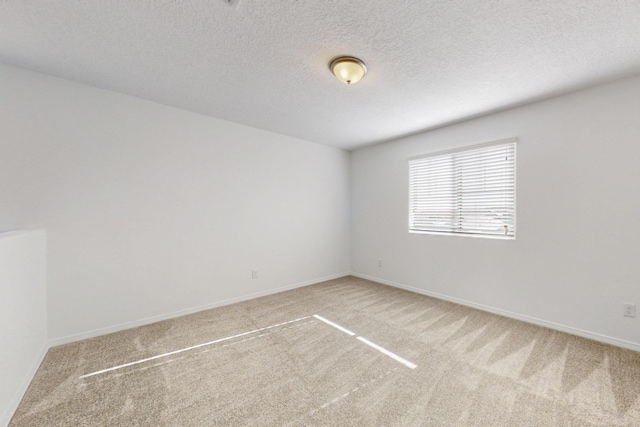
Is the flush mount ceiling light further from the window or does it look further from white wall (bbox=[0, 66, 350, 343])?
the window

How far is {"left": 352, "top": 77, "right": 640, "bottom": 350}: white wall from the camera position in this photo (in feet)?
7.35

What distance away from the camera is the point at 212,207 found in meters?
3.24

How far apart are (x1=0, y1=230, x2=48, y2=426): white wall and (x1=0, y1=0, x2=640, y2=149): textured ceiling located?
1.49 metres

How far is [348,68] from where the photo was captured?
2.00 metres

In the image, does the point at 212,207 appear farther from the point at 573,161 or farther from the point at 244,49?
the point at 573,161

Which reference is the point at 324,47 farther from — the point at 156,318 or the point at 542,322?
the point at 542,322

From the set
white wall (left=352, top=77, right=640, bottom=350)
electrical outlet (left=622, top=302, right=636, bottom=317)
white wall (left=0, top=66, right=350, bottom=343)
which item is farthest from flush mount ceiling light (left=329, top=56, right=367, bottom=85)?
electrical outlet (left=622, top=302, right=636, bottom=317)

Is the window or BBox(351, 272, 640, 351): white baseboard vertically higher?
the window

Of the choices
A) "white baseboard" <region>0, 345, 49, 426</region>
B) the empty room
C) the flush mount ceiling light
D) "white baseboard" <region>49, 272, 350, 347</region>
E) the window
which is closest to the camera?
"white baseboard" <region>0, 345, 49, 426</region>

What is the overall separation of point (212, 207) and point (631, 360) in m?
4.40

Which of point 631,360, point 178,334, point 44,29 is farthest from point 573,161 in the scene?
point 44,29

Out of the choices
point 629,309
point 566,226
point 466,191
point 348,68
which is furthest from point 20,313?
point 629,309

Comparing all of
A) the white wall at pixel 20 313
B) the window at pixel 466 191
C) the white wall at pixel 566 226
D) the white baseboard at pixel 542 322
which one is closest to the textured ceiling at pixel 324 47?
the white wall at pixel 566 226

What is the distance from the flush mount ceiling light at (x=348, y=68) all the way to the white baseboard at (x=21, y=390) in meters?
3.14
